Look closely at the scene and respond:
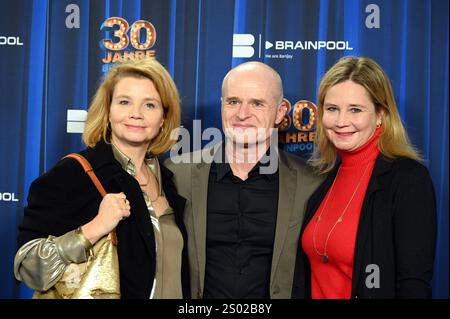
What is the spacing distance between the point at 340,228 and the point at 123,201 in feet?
2.92

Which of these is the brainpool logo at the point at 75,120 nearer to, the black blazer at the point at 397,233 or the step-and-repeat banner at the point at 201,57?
the step-and-repeat banner at the point at 201,57

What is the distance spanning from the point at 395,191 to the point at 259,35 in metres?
1.41

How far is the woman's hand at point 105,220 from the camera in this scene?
216 cm

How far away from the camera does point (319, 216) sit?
2.51 m

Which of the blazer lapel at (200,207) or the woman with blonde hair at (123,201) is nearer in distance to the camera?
the woman with blonde hair at (123,201)

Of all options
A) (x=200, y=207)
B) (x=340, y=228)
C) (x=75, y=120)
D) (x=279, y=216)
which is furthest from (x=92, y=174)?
(x=75, y=120)

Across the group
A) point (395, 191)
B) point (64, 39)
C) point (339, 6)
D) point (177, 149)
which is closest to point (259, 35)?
point (339, 6)

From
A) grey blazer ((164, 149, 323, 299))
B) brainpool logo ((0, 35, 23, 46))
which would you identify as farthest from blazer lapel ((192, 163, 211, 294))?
brainpool logo ((0, 35, 23, 46))

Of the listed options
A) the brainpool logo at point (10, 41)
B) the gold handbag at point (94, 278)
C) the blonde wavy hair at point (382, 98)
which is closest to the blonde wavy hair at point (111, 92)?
the gold handbag at point (94, 278)

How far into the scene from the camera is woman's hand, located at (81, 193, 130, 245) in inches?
85.2

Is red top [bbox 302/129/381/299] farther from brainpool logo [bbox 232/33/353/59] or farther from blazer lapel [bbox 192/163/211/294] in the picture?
brainpool logo [bbox 232/33/353/59]

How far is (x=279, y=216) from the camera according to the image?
2.58 metres

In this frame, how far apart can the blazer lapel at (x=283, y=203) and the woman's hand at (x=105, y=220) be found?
724mm
